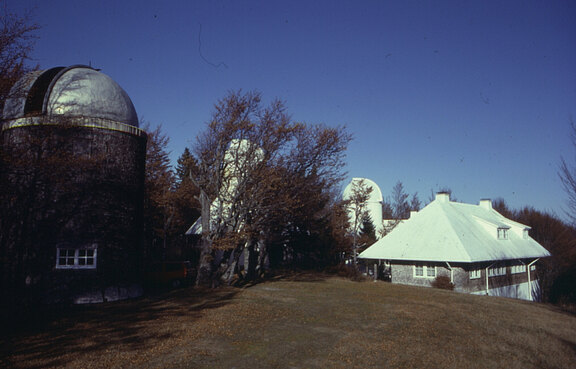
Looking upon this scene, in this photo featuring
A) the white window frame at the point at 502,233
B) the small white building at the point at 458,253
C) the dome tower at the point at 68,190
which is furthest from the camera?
the white window frame at the point at 502,233

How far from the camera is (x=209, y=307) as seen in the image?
659 inches

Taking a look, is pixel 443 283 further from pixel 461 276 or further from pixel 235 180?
pixel 235 180

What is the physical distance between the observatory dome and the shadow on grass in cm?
809

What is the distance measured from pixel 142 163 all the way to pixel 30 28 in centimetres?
734

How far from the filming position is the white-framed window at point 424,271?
29.1m

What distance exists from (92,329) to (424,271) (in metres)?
23.3

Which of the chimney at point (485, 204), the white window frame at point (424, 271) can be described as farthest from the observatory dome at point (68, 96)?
the chimney at point (485, 204)

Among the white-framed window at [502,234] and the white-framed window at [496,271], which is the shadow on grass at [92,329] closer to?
the white-framed window at [496,271]

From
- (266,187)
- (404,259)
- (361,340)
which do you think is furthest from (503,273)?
(361,340)

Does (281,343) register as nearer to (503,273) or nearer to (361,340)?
(361,340)

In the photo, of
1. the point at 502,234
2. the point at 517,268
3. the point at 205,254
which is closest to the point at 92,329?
the point at 205,254

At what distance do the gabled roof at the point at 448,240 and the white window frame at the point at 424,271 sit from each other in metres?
1.06

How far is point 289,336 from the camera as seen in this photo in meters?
12.3

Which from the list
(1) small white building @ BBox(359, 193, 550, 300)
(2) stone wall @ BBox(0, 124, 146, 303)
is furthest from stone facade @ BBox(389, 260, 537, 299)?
(2) stone wall @ BBox(0, 124, 146, 303)
